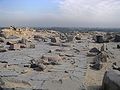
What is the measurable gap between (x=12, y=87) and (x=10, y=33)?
16.9 metres

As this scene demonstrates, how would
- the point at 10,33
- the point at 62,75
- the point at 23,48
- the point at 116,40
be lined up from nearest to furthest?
the point at 62,75 < the point at 23,48 < the point at 116,40 < the point at 10,33

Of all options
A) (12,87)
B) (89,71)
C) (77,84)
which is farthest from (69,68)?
(12,87)

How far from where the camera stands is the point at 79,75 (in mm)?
6938

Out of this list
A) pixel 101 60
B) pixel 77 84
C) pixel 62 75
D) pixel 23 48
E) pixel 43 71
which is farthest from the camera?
pixel 23 48

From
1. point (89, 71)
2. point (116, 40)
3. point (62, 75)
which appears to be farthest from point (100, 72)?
point (116, 40)

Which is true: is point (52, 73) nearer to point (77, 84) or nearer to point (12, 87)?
point (77, 84)

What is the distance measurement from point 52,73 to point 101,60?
3.22 metres

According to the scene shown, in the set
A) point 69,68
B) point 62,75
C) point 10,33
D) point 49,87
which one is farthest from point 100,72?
point 10,33

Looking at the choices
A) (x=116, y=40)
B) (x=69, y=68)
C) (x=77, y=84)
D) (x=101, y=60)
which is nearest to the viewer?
(x=77, y=84)

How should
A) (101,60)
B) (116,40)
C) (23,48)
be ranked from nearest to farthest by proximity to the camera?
(101,60), (23,48), (116,40)

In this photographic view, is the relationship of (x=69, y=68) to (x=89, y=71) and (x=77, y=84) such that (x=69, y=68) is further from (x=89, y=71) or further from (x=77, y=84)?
(x=77, y=84)

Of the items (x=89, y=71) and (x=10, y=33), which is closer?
(x=89, y=71)

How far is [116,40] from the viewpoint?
20.2 meters

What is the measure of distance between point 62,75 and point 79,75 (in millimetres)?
440
